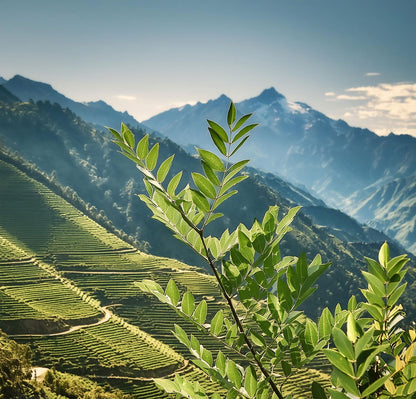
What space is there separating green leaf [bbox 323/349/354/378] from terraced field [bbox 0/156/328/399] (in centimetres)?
5965

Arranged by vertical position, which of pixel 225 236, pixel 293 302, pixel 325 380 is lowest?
pixel 325 380

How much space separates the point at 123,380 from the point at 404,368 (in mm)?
62842

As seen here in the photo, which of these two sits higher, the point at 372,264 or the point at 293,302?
the point at 372,264

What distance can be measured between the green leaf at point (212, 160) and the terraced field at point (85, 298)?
5956cm

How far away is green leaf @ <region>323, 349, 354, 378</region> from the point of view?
96 cm

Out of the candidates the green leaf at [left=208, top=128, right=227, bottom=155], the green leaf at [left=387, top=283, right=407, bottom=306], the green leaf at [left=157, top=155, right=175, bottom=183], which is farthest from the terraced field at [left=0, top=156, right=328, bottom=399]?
the green leaf at [left=208, top=128, right=227, bottom=155]

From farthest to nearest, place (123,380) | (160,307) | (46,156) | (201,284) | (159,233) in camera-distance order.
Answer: (46,156), (159,233), (201,284), (160,307), (123,380)

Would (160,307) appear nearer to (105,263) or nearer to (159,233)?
(105,263)

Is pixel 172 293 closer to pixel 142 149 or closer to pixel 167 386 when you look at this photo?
pixel 167 386

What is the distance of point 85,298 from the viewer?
7544cm

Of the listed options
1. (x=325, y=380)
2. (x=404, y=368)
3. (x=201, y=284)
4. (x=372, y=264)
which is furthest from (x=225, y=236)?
(x=201, y=284)

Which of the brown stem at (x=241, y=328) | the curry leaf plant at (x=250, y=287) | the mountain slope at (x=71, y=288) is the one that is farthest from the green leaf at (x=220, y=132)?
the mountain slope at (x=71, y=288)

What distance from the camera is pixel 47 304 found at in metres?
69.9

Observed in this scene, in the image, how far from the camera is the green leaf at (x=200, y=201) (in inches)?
53.5
